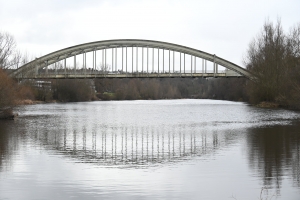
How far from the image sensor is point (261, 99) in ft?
199

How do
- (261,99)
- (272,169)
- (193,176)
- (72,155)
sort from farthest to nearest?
1. (261,99)
2. (72,155)
3. (272,169)
4. (193,176)

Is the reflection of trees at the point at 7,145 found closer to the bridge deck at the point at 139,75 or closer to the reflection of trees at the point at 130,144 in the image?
the reflection of trees at the point at 130,144

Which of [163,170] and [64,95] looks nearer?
[163,170]

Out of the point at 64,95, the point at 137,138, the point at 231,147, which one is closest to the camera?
the point at 231,147

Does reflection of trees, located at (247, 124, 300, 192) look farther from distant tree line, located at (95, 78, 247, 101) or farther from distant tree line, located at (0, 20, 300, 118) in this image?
distant tree line, located at (95, 78, 247, 101)

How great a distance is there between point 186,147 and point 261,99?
43952mm

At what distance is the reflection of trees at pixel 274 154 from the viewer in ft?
41.7

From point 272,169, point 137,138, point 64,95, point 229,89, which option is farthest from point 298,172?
point 229,89

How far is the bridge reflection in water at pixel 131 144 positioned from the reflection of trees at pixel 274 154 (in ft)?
5.21

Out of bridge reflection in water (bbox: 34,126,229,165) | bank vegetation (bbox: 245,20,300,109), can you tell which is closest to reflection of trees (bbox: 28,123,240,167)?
bridge reflection in water (bbox: 34,126,229,165)

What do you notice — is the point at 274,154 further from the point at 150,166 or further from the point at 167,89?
the point at 167,89

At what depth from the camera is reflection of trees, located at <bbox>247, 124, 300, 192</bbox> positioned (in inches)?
500

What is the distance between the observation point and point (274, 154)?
16.4 meters

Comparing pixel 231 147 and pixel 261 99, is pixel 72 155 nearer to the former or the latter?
pixel 231 147
